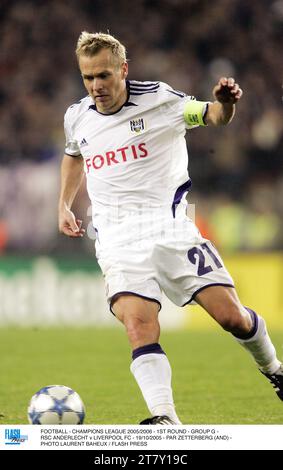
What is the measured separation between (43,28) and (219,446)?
44.2 feet

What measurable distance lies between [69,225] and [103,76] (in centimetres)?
90

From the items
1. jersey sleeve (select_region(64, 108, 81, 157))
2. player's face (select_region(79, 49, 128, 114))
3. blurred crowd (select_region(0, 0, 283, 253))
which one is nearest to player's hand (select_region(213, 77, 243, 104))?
player's face (select_region(79, 49, 128, 114))

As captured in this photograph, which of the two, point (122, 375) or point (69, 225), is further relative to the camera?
point (122, 375)

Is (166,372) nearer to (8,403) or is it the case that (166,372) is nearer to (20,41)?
(8,403)

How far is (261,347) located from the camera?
18.2 feet

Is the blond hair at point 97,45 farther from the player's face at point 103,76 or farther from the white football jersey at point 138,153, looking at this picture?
the white football jersey at point 138,153

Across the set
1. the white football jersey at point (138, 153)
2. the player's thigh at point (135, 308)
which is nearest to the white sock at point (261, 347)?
the player's thigh at point (135, 308)

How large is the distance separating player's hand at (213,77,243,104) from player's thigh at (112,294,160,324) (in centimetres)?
106

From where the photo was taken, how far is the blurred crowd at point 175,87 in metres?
13.5

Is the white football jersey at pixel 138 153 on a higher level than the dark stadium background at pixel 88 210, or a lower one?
lower

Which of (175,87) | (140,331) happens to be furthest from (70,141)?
(175,87)

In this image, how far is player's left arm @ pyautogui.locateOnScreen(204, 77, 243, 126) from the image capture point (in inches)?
187

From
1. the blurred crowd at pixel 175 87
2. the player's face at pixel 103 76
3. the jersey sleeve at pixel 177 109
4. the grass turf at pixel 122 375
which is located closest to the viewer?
the player's face at pixel 103 76

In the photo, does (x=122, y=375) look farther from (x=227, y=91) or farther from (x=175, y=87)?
(x=175, y=87)
